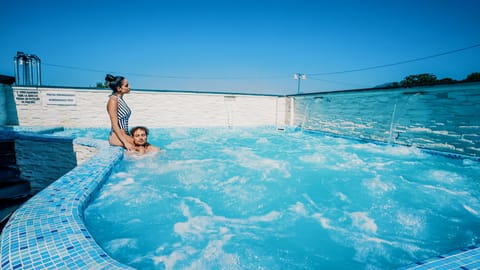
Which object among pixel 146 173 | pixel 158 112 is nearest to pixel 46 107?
pixel 158 112

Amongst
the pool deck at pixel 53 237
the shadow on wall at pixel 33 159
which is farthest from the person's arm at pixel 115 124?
the pool deck at pixel 53 237

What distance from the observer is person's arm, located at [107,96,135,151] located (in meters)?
3.46

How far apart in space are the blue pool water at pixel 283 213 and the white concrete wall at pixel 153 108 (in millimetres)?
5368

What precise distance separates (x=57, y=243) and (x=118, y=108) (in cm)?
269

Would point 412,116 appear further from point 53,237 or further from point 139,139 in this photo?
point 53,237

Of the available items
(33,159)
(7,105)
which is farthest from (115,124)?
(7,105)

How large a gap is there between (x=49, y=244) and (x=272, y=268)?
1.40m

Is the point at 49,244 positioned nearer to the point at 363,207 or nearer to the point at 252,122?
the point at 363,207

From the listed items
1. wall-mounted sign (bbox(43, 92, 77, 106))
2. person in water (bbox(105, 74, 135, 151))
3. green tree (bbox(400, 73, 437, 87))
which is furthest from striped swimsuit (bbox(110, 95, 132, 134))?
green tree (bbox(400, 73, 437, 87))

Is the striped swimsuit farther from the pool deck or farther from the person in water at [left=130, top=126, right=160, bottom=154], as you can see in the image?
the pool deck

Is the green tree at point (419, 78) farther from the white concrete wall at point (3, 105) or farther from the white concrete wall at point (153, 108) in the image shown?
the white concrete wall at point (3, 105)

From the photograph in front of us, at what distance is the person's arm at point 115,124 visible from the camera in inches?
136

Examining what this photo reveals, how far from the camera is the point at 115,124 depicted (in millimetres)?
3574

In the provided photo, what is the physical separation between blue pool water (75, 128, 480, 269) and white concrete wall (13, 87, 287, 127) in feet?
17.6
